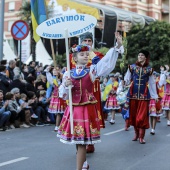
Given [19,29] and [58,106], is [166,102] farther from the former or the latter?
[19,29]

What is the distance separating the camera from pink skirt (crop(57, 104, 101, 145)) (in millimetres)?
6238

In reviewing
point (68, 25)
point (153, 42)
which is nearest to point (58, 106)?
point (68, 25)

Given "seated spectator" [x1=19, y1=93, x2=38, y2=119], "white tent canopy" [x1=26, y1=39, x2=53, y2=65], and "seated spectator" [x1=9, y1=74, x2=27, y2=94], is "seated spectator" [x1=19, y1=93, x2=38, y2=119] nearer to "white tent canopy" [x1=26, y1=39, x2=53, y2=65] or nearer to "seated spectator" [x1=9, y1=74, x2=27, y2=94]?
"seated spectator" [x1=9, y1=74, x2=27, y2=94]

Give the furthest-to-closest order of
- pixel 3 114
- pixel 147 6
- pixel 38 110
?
1. pixel 147 6
2. pixel 38 110
3. pixel 3 114

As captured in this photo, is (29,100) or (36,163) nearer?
(36,163)

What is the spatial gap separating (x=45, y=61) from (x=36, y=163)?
22.9m

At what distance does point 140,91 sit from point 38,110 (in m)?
5.00

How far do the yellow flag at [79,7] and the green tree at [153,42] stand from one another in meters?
6.35

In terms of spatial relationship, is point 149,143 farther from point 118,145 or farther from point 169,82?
point 169,82

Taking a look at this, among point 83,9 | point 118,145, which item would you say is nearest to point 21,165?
point 118,145

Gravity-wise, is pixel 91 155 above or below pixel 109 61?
below

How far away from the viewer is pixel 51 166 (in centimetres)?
705

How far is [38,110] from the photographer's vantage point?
46.9ft

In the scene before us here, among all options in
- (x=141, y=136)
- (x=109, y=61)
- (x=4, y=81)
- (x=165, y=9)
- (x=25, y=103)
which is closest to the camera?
(x=109, y=61)
